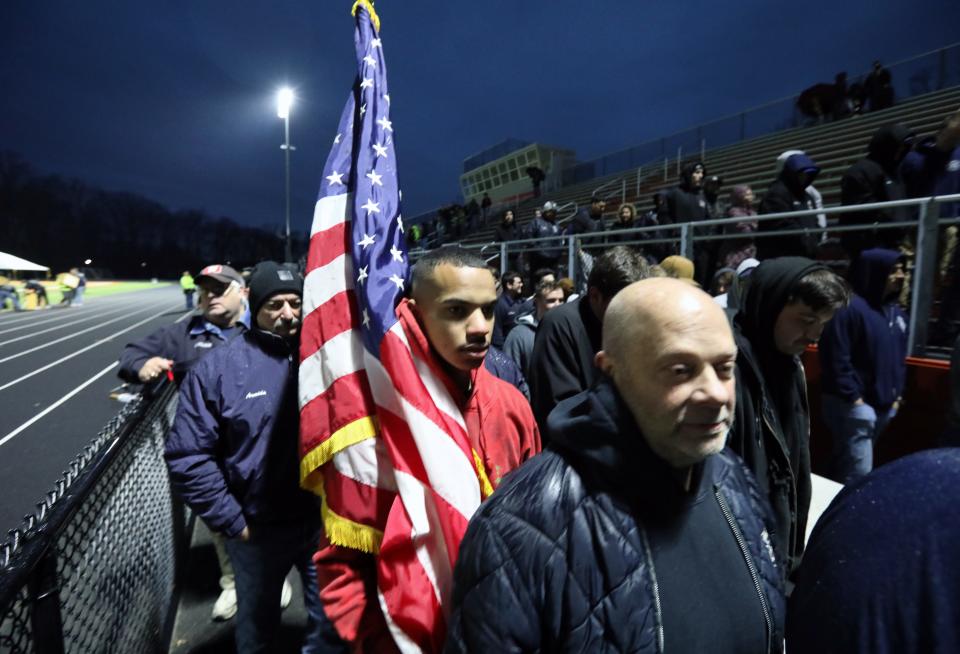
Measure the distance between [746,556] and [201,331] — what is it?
3.57 m

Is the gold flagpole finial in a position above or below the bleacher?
below

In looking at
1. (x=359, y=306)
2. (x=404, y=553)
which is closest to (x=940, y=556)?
(x=404, y=553)

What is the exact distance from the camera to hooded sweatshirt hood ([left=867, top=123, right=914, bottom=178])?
5215mm

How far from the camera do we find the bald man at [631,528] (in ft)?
3.61

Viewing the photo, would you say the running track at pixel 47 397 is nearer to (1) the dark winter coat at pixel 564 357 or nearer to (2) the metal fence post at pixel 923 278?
(1) the dark winter coat at pixel 564 357

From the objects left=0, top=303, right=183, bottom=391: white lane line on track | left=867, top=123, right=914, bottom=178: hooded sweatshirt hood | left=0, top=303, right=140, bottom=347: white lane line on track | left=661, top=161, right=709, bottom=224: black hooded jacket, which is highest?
left=867, top=123, right=914, bottom=178: hooded sweatshirt hood

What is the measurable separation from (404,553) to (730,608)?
831 millimetres

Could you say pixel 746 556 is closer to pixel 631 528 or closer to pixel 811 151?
pixel 631 528

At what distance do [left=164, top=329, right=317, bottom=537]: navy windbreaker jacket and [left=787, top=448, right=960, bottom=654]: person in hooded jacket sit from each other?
208cm

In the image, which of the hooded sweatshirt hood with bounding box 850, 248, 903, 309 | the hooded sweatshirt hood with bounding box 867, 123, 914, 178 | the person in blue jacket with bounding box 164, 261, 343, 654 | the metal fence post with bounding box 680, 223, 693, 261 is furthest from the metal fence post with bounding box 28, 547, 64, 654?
the hooded sweatshirt hood with bounding box 867, 123, 914, 178

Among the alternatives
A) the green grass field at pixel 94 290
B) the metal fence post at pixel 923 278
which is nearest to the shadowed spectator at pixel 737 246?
the metal fence post at pixel 923 278

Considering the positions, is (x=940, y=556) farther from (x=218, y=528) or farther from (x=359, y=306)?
(x=218, y=528)

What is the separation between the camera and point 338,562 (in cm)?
156

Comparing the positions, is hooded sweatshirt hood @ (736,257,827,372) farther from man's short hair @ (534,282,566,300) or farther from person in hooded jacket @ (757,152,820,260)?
person in hooded jacket @ (757,152,820,260)
